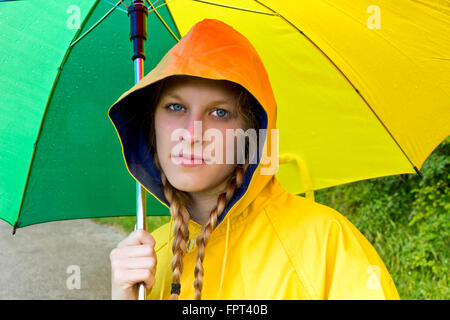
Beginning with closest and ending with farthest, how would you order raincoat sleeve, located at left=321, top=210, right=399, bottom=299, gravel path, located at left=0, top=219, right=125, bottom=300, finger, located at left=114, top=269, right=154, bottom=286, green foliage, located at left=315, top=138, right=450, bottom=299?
raincoat sleeve, located at left=321, top=210, right=399, bottom=299 < finger, located at left=114, top=269, right=154, bottom=286 < green foliage, located at left=315, top=138, right=450, bottom=299 < gravel path, located at left=0, top=219, right=125, bottom=300

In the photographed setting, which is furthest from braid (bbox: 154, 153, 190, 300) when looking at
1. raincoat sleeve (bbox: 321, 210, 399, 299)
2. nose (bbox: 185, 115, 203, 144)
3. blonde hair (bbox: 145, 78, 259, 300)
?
raincoat sleeve (bbox: 321, 210, 399, 299)

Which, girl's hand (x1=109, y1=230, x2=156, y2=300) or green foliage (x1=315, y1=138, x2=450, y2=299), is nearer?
girl's hand (x1=109, y1=230, x2=156, y2=300)

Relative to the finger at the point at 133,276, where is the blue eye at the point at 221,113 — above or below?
above

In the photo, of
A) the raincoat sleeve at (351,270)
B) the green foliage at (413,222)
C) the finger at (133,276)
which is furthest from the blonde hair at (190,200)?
the green foliage at (413,222)

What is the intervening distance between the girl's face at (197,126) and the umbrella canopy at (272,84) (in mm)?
476

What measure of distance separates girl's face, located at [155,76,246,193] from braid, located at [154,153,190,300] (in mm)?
123

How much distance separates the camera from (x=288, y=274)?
1.55 m

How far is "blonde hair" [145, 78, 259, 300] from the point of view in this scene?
167 cm

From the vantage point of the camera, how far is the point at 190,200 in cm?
187

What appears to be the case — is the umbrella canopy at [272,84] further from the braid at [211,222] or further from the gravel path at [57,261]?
the gravel path at [57,261]

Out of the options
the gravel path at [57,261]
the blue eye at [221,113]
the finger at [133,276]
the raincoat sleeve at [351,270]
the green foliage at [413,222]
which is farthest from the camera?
the gravel path at [57,261]

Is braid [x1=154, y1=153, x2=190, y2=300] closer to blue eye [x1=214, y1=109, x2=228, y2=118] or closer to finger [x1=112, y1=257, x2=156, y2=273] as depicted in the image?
finger [x1=112, y1=257, x2=156, y2=273]

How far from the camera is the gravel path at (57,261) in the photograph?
4.83 meters
